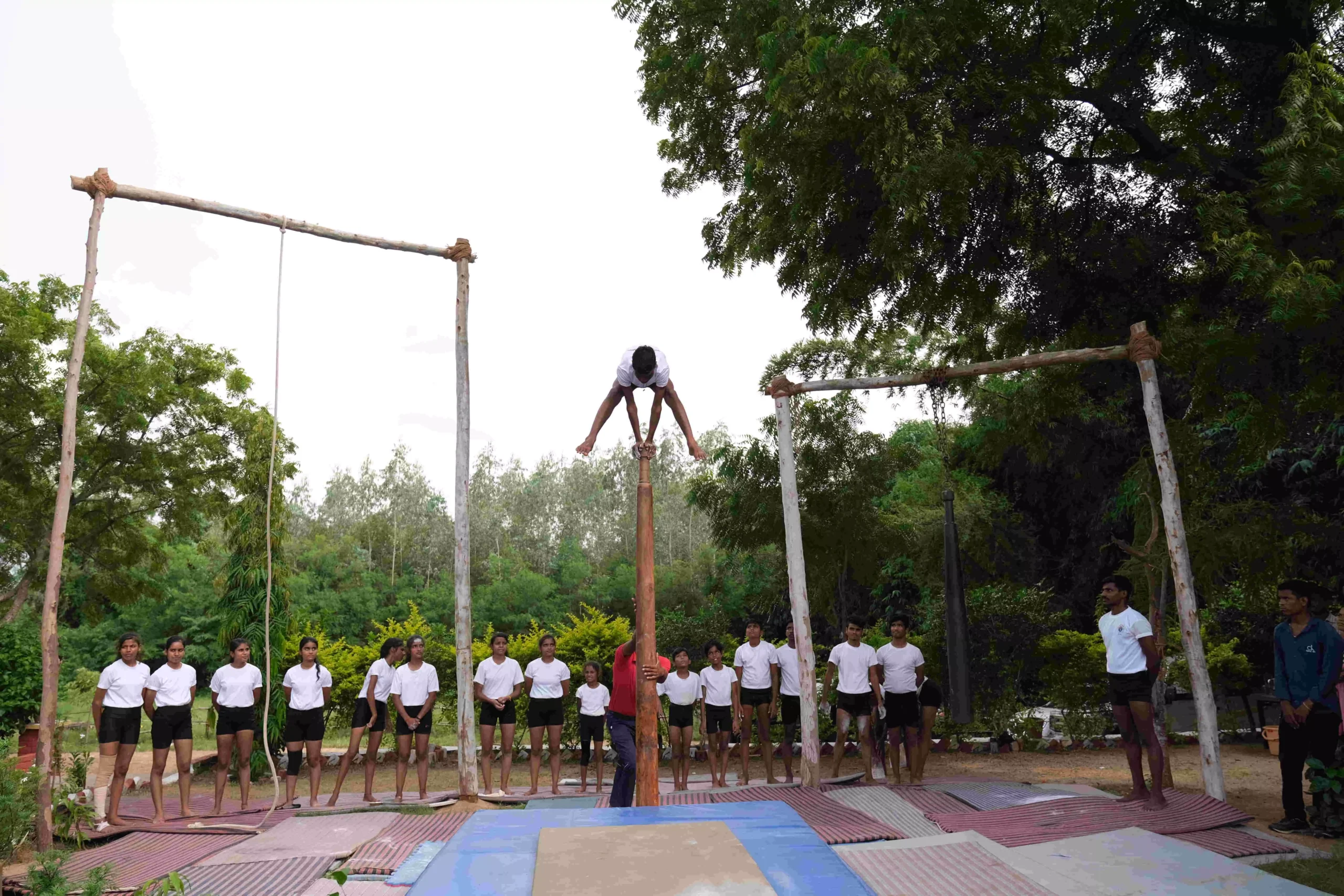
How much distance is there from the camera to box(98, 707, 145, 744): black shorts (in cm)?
759

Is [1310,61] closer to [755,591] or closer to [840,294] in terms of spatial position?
[840,294]

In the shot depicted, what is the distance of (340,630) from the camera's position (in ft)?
97.0

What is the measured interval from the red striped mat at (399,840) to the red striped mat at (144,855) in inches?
41.8

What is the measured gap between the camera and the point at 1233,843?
587cm

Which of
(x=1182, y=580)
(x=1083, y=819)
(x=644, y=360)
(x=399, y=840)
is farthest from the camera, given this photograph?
(x=1182, y=580)

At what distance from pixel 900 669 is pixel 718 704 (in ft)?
6.03

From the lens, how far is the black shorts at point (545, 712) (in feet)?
29.5

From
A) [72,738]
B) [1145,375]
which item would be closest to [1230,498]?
[1145,375]

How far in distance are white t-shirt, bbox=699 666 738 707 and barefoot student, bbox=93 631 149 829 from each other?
483cm

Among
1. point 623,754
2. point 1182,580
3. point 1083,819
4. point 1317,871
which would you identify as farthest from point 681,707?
point 1317,871

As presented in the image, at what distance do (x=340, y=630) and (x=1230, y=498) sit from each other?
24.6m

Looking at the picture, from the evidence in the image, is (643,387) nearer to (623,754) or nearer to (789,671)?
(623,754)

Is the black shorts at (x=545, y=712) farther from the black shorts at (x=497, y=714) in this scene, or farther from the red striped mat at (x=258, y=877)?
the red striped mat at (x=258, y=877)

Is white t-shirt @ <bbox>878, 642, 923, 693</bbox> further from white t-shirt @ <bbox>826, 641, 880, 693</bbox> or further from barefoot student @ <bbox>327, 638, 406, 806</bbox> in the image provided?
barefoot student @ <bbox>327, 638, 406, 806</bbox>
